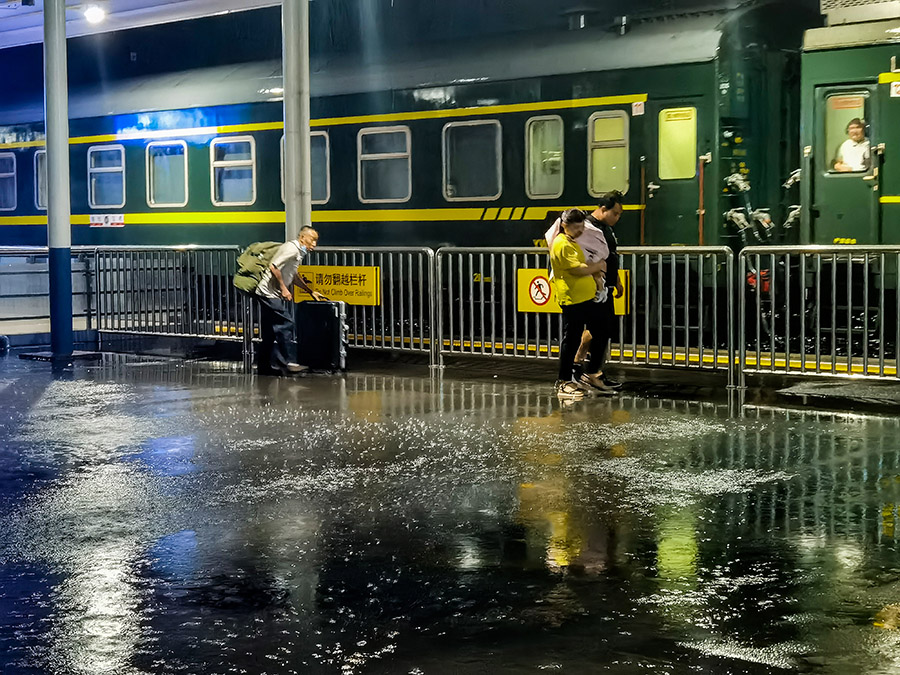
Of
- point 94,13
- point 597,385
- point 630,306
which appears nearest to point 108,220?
point 94,13

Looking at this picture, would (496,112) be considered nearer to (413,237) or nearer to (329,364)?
(413,237)

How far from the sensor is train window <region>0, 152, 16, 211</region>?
2291 cm

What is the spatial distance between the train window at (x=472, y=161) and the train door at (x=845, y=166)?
12.3 feet

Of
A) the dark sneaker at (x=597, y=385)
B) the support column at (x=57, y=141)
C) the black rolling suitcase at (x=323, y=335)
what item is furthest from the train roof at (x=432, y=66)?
the dark sneaker at (x=597, y=385)

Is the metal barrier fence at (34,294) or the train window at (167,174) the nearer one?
the metal barrier fence at (34,294)

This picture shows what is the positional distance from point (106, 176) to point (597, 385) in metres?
11.0

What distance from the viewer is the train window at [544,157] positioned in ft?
51.0

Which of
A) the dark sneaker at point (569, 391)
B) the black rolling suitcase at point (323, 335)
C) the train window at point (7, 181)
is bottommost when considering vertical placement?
the dark sneaker at point (569, 391)

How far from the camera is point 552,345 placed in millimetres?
15234

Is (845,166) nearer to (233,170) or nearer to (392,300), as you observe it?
(392,300)

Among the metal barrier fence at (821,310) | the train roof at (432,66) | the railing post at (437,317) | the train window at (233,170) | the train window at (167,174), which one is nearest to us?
the metal barrier fence at (821,310)

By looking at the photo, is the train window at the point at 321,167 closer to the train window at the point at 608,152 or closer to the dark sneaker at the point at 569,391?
the train window at the point at 608,152

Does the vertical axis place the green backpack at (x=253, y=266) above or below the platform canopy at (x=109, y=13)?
below

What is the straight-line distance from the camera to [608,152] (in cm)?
1509
